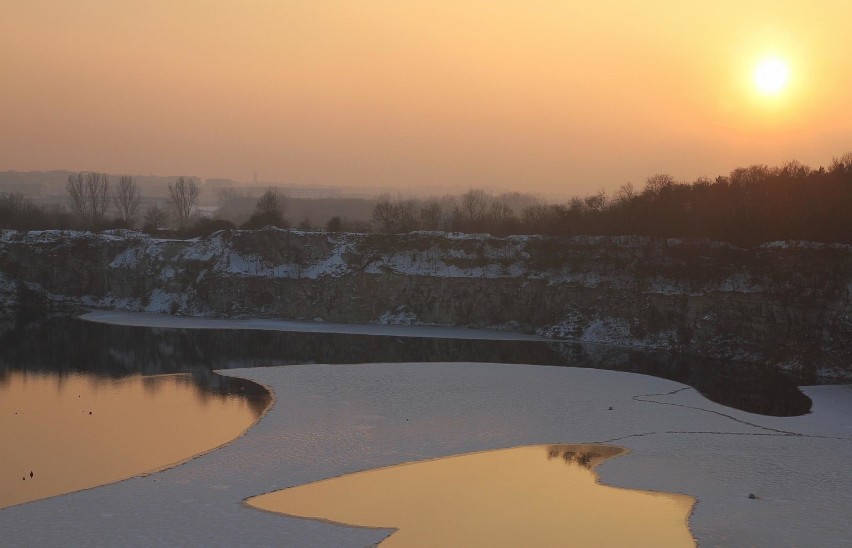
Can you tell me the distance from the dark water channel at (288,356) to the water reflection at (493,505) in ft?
33.0

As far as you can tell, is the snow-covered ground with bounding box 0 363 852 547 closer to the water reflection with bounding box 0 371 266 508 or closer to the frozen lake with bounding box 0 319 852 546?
the frozen lake with bounding box 0 319 852 546

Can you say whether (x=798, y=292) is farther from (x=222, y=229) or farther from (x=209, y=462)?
(x=222, y=229)

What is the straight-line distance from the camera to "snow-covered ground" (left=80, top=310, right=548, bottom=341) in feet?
171

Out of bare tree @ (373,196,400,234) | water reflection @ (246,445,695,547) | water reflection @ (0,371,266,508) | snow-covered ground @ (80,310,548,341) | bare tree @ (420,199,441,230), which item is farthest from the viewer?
bare tree @ (420,199,441,230)

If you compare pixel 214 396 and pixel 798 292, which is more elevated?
pixel 798 292

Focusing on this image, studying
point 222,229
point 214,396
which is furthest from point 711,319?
point 222,229

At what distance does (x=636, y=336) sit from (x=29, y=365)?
32643 mm

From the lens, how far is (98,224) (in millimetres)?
84500

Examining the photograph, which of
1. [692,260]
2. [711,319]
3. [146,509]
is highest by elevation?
[692,260]

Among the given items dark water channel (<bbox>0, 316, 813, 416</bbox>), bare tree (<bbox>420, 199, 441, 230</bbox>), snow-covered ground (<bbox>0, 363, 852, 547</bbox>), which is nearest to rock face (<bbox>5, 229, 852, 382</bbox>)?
dark water channel (<bbox>0, 316, 813, 416</bbox>)

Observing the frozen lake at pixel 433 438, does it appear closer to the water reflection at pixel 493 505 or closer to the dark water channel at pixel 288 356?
the dark water channel at pixel 288 356

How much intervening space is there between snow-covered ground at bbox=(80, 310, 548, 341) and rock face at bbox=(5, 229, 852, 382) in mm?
1567

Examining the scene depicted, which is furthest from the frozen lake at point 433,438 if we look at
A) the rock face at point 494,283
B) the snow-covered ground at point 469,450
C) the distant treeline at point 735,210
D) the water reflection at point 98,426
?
the distant treeline at point 735,210

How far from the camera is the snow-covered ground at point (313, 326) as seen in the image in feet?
171
